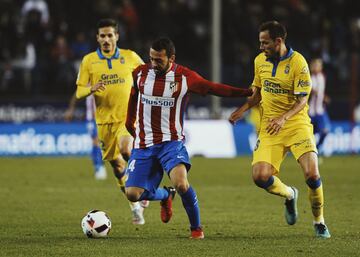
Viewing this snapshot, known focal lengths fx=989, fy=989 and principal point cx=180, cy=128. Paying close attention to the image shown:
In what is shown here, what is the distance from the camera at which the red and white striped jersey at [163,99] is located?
10.3m

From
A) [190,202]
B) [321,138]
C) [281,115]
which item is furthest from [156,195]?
[321,138]

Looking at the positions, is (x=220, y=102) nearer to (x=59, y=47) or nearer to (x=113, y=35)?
(x=59, y=47)

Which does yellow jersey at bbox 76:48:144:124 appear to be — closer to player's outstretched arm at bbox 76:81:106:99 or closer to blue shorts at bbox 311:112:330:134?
player's outstretched arm at bbox 76:81:106:99

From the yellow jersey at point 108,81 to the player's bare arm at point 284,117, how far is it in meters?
2.86

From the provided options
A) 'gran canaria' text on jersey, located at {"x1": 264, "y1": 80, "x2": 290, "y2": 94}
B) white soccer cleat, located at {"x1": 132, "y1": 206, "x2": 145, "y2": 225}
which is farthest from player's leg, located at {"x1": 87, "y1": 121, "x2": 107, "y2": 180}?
'gran canaria' text on jersey, located at {"x1": 264, "y1": 80, "x2": 290, "y2": 94}

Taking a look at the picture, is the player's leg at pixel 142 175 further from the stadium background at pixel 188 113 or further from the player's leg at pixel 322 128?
the player's leg at pixel 322 128

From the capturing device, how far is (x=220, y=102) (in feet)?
82.5

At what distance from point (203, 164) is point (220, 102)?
3767 millimetres

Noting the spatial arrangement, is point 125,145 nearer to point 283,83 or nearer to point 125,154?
point 125,154

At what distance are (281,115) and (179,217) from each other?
103 inches

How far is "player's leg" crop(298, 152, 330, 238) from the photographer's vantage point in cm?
1034

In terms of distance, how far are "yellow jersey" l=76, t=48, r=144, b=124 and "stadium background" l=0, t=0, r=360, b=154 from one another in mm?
10386

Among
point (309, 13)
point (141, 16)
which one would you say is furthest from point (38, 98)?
point (309, 13)

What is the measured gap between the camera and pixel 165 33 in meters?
25.9
